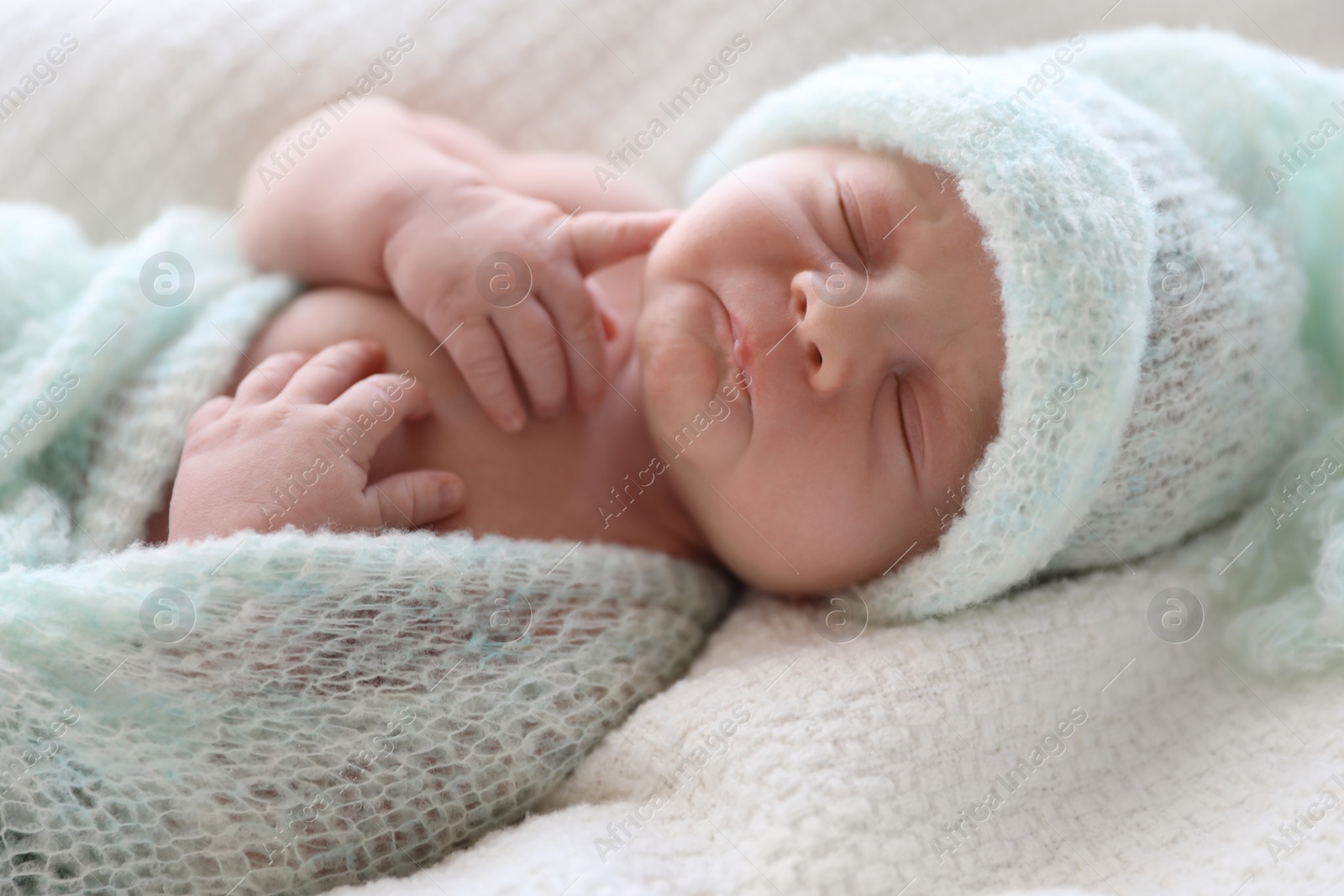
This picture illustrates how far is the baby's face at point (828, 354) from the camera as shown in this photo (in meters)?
1.19

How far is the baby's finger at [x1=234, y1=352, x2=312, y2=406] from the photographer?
1259 millimetres

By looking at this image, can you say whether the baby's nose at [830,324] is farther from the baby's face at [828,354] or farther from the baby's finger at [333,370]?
the baby's finger at [333,370]

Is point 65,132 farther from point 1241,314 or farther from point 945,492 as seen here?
point 1241,314

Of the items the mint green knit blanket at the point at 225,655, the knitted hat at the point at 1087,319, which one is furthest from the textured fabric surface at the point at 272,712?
the knitted hat at the point at 1087,319

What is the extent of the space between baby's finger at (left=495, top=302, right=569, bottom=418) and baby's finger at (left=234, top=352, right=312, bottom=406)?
266 mm

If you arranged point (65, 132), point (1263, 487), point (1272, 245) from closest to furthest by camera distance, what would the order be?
1. point (1272, 245)
2. point (1263, 487)
3. point (65, 132)

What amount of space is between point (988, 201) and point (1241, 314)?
36cm

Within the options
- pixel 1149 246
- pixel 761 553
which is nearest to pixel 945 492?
pixel 761 553

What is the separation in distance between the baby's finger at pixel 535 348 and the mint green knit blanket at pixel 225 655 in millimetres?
216

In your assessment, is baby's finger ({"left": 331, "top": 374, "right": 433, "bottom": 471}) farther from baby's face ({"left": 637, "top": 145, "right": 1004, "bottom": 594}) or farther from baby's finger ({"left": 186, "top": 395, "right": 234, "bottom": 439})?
baby's face ({"left": 637, "top": 145, "right": 1004, "bottom": 594})

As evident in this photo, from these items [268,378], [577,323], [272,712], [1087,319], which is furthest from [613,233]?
[272,712]

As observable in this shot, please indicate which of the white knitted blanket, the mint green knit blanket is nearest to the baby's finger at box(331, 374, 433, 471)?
the mint green knit blanket

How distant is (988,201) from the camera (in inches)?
45.6

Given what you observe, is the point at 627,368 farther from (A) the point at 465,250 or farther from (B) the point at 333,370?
(B) the point at 333,370
